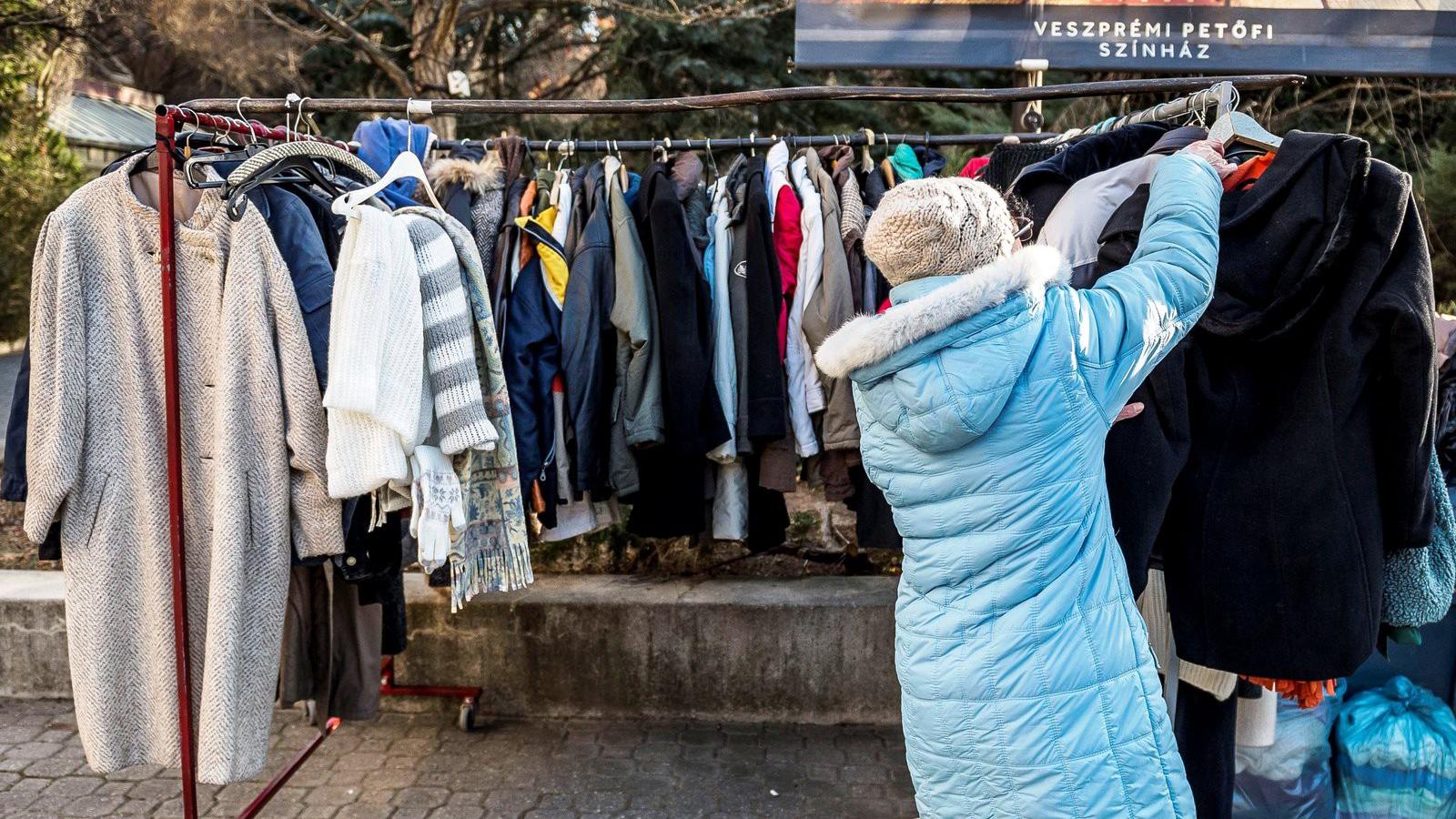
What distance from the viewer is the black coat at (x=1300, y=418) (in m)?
2.25

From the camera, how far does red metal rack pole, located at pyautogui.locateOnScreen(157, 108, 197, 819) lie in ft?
8.72

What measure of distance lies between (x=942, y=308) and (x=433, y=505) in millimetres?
1465

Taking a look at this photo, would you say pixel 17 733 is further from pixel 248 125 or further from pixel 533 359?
pixel 248 125

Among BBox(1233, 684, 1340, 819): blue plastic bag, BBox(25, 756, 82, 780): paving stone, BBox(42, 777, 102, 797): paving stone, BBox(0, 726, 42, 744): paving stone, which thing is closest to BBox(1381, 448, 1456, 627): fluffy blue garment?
BBox(1233, 684, 1340, 819): blue plastic bag

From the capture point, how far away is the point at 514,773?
391 cm

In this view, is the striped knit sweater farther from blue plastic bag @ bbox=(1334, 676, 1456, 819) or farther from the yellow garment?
blue plastic bag @ bbox=(1334, 676, 1456, 819)

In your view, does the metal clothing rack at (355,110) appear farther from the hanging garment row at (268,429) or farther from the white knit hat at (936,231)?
the white knit hat at (936,231)

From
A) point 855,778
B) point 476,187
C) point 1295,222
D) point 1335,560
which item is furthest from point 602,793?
point 1295,222

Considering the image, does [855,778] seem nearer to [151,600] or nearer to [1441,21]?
[151,600]

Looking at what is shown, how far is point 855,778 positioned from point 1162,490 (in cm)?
201

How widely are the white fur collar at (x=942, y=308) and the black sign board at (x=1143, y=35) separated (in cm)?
221

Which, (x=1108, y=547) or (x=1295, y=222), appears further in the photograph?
(x=1295, y=222)

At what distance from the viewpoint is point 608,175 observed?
11.6 ft

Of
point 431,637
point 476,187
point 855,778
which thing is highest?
point 476,187
